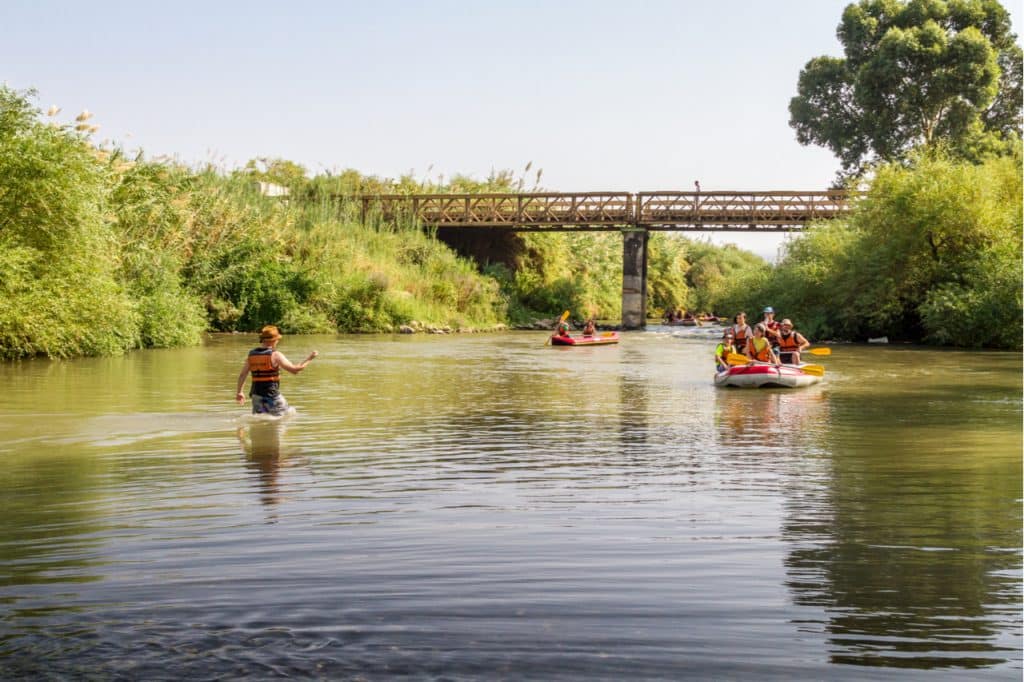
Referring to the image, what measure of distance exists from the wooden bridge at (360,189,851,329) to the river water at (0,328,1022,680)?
37.6m

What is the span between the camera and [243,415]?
1581cm

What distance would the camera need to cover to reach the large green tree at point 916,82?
6366 centimetres

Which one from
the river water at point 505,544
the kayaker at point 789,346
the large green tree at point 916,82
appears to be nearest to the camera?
the river water at point 505,544

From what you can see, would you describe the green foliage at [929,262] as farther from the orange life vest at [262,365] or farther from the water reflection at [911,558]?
the orange life vest at [262,365]

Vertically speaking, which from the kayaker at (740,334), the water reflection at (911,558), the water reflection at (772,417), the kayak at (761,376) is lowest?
the water reflection at (911,558)

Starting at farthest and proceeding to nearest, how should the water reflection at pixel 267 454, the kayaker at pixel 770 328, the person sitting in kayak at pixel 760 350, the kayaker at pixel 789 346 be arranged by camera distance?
the kayaker at pixel 770 328 → the kayaker at pixel 789 346 → the person sitting in kayak at pixel 760 350 → the water reflection at pixel 267 454

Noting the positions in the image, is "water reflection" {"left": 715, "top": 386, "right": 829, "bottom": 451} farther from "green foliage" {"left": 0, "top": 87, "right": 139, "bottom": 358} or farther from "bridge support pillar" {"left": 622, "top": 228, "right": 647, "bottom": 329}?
"bridge support pillar" {"left": 622, "top": 228, "right": 647, "bottom": 329}

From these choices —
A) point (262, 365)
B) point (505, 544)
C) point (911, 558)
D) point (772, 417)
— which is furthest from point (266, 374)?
point (911, 558)

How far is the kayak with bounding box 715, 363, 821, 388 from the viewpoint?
861 inches

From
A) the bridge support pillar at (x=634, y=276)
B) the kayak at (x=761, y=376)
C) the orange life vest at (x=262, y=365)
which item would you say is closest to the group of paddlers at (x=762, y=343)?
the kayak at (x=761, y=376)

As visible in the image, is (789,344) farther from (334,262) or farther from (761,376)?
(334,262)

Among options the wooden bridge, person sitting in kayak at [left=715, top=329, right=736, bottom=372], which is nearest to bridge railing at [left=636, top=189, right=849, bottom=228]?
the wooden bridge

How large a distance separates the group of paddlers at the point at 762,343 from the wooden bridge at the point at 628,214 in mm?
28402

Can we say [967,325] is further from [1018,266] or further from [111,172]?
[111,172]
